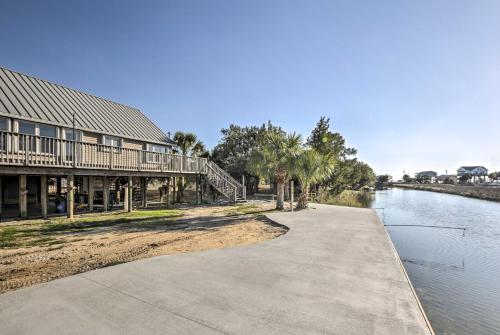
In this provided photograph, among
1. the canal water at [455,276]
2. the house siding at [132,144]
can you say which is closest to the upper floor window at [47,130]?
the house siding at [132,144]

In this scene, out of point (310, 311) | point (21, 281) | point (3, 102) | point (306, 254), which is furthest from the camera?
point (3, 102)

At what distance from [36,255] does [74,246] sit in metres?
1.14

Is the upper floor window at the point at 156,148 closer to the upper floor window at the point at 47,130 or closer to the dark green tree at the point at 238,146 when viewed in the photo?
the upper floor window at the point at 47,130

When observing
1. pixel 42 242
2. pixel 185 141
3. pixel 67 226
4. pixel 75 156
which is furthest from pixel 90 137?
pixel 185 141

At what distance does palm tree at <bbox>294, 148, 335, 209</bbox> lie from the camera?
62.6 ft

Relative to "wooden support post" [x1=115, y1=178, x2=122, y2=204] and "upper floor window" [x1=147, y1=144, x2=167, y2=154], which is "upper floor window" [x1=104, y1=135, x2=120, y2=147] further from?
"wooden support post" [x1=115, y1=178, x2=122, y2=204]

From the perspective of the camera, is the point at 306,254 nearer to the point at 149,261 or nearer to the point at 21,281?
the point at 149,261

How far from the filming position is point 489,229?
1856 cm

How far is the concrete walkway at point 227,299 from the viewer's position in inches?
156

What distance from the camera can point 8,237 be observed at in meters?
9.98

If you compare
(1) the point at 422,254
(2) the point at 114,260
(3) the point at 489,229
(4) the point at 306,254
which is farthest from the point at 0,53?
(3) the point at 489,229

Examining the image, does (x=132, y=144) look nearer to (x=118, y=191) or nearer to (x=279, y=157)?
(x=118, y=191)

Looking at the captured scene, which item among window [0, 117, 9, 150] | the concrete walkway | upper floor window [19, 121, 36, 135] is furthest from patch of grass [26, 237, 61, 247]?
upper floor window [19, 121, 36, 135]

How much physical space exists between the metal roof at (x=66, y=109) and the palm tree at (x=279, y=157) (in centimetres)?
927
